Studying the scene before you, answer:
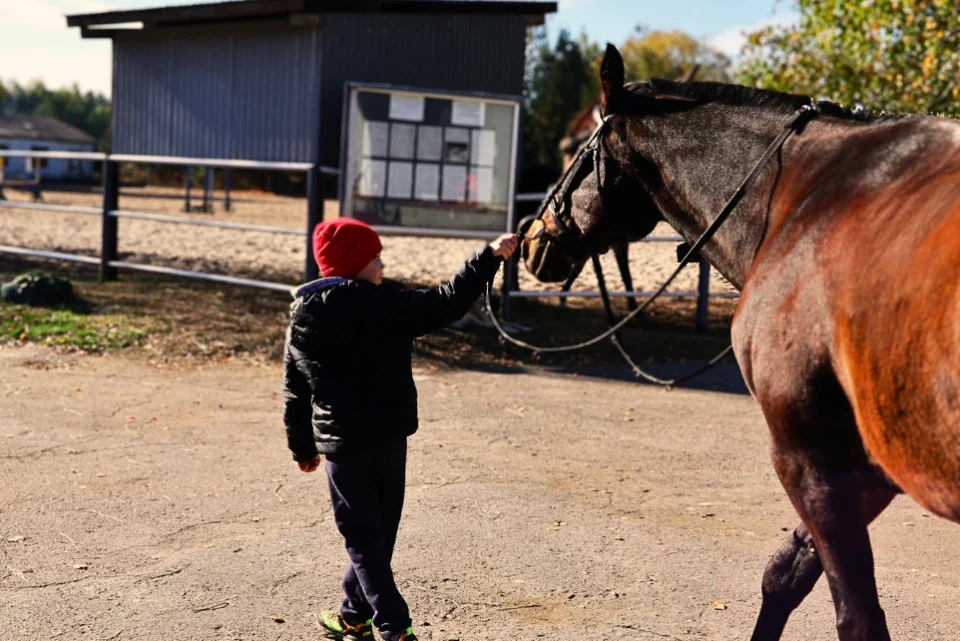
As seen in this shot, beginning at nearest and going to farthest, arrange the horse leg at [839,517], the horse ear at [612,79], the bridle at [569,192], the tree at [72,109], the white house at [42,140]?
the horse leg at [839,517]
the horse ear at [612,79]
the bridle at [569,192]
the white house at [42,140]
the tree at [72,109]

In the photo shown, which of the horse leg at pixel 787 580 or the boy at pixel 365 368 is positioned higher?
the boy at pixel 365 368

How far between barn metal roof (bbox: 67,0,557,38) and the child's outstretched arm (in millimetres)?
7436

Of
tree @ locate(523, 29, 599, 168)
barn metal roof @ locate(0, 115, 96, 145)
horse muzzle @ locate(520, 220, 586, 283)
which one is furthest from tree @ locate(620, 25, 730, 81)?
horse muzzle @ locate(520, 220, 586, 283)

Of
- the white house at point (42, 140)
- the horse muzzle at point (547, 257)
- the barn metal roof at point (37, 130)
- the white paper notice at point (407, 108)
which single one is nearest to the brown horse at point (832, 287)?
the horse muzzle at point (547, 257)

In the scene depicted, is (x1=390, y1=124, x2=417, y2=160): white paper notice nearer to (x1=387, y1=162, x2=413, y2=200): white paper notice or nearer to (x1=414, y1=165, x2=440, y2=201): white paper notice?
(x1=387, y1=162, x2=413, y2=200): white paper notice

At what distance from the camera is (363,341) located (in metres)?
3.40

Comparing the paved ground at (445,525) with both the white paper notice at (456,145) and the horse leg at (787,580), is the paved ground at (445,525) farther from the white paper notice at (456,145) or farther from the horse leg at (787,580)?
the white paper notice at (456,145)

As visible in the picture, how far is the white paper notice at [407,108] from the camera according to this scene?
9984 mm

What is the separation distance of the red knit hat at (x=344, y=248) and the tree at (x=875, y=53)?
27.3 feet

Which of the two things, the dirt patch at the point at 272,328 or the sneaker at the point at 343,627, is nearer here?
the sneaker at the point at 343,627

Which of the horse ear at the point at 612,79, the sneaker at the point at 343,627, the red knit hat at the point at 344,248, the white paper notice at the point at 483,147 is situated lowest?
the sneaker at the point at 343,627

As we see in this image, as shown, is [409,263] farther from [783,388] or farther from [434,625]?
[783,388]

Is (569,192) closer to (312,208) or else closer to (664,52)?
(312,208)

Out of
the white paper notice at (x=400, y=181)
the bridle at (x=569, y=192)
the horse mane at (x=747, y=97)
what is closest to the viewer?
the horse mane at (x=747, y=97)
